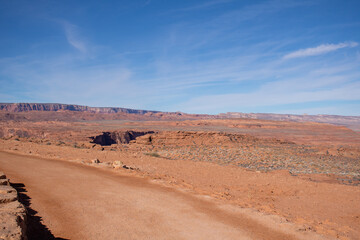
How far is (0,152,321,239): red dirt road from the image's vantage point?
5655mm

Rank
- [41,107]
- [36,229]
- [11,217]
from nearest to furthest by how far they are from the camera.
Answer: [11,217] < [36,229] < [41,107]

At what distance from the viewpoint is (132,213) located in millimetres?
6727

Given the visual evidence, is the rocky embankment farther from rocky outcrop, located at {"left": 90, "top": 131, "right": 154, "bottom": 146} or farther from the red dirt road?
rocky outcrop, located at {"left": 90, "top": 131, "right": 154, "bottom": 146}

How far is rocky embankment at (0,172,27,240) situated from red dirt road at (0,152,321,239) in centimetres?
77

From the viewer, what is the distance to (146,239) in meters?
5.29

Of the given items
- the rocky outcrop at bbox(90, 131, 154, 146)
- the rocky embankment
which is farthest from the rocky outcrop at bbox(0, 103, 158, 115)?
the rocky embankment

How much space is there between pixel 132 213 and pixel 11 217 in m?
2.89

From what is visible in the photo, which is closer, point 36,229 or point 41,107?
point 36,229

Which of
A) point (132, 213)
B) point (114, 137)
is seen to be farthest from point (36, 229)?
point (114, 137)

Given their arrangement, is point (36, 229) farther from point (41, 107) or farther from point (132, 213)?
point (41, 107)

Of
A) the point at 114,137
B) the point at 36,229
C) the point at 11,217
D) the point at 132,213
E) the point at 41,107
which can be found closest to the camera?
the point at 11,217

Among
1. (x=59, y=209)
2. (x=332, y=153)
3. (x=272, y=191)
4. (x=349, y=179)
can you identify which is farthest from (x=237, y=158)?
(x=59, y=209)

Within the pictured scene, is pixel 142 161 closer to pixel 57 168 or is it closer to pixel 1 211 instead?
pixel 57 168

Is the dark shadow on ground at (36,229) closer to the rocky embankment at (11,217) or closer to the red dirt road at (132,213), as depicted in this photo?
the red dirt road at (132,213)
